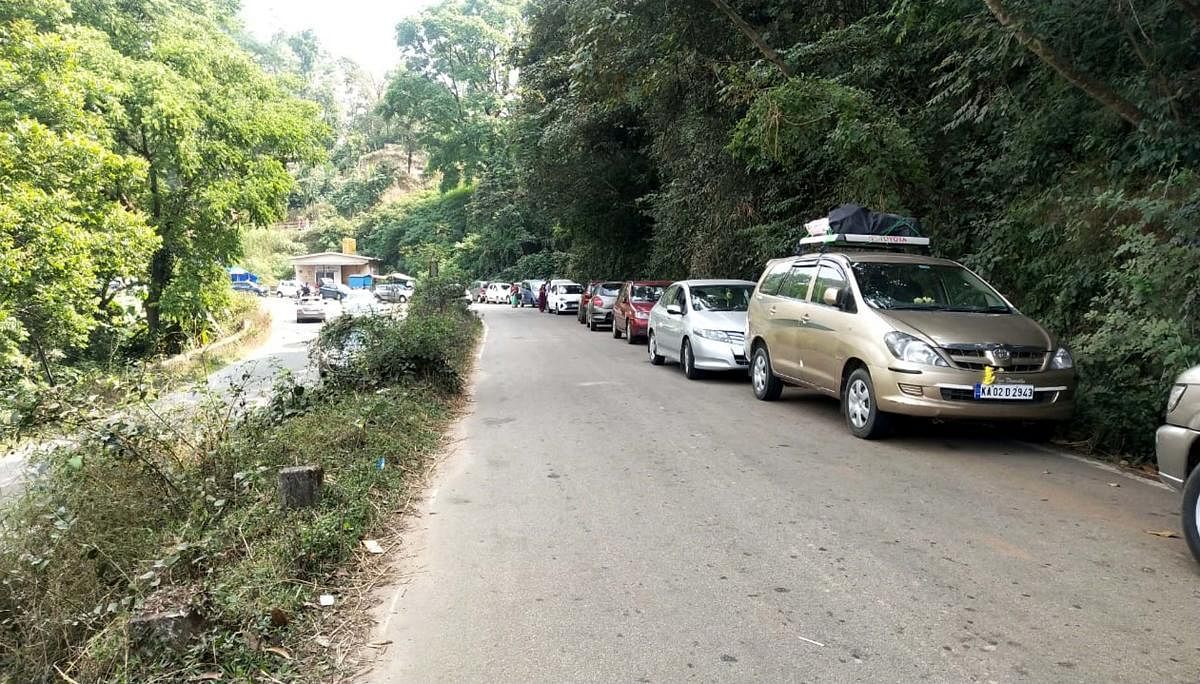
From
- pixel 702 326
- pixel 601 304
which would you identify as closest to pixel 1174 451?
pixel 702 326

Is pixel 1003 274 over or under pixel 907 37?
under

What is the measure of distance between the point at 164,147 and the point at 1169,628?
77.4 ft

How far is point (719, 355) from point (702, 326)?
0.57 metres

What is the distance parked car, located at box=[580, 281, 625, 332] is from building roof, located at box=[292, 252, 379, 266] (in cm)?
5013

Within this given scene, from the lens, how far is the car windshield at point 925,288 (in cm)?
765

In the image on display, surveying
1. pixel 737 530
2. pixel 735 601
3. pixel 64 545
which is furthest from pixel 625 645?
pixel 64 545

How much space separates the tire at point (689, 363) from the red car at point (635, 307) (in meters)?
5.36

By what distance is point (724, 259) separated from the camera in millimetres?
18141

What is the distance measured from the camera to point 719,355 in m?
11.2

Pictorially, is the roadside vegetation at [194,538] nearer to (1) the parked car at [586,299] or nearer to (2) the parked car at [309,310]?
(1) the parked car at [586,299]

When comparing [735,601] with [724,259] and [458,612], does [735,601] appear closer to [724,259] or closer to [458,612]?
[458,612]

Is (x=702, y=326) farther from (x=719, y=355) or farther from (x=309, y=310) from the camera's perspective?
(x=309, y=310)

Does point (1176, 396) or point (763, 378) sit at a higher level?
point (1176, 396)

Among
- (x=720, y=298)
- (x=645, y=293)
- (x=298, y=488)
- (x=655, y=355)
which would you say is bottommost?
(x=298, y=488)
